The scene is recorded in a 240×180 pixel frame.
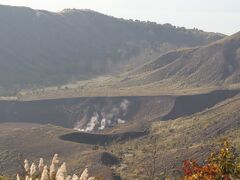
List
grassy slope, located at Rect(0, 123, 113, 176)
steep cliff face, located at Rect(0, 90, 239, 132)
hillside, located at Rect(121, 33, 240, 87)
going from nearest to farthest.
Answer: grassy slope, located at Rect(0, 123, 113, 176) < steep cliff face, located at Rect(0, 90, 239, 132) < hillside, located at Rect(121, 33, 240, 87)

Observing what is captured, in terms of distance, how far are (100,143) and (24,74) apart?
8605cm

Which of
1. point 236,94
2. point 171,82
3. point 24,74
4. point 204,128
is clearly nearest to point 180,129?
point 204,128

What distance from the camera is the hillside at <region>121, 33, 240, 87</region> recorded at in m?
133

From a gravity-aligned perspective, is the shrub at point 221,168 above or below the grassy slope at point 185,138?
above

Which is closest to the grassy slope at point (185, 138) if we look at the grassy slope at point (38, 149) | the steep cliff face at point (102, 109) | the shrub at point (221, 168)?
the grassy slope at point (38, 149)

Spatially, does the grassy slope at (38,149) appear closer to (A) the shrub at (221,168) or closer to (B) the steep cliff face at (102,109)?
(B) the steep cliff face at (102,109)

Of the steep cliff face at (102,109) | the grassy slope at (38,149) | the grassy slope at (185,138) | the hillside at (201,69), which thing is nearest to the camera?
the grassy slope at (185,138)

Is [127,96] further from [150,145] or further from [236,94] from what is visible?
[150,145]

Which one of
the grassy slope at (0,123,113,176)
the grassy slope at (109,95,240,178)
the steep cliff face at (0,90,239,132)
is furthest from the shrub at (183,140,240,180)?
the steep cliff face at (0,90,239,132)

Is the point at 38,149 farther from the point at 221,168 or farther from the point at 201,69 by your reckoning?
the point at 201,69

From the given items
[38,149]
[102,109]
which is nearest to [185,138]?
[38,149]

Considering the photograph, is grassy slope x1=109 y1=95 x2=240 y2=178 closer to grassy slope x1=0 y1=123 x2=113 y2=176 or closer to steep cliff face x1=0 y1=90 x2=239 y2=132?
grassy slope x1=0 y1=123 x2=113 y2=176

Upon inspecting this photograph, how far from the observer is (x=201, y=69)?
140 meters

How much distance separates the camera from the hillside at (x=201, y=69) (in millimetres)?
133250
